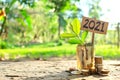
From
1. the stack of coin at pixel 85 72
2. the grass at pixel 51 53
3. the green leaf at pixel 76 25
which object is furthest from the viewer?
the grass at pixel 51 53

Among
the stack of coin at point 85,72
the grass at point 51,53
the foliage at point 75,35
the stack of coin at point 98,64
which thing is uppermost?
the foliage at point 75,35

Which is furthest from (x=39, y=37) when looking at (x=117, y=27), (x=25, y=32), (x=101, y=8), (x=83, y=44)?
(x=83, y=44)

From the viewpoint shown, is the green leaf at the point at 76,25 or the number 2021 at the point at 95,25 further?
the green leaf at the point at 76,25

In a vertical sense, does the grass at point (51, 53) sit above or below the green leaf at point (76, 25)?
below

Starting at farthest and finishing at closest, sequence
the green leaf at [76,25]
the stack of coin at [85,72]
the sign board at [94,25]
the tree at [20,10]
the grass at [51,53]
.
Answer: the tree at [20,10]
the grass at [51,53]
the green leaf at [76,25]
the sign board at [94,25]
the stack of coin at [85,72]

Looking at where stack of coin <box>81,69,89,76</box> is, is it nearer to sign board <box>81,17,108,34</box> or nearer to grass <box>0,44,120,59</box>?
sign board <box>81,17,108,34</box>

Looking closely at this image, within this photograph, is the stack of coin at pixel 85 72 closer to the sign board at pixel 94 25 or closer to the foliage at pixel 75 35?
the foliage at pixel 75 35

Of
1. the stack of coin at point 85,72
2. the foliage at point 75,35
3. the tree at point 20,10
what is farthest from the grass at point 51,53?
the stack of coin at point 85,72

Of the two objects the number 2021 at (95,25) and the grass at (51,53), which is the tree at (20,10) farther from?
the number 2021 at (95,25)

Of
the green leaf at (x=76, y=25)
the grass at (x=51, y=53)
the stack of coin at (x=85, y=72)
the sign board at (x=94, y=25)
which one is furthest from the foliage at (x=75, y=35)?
→ the grass at (x=51, y=53)

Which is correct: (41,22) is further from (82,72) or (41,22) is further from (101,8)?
(82,72)
